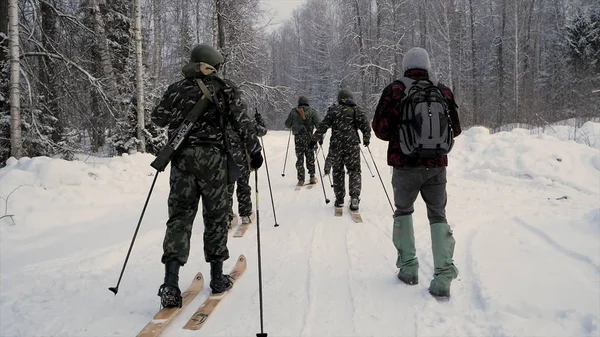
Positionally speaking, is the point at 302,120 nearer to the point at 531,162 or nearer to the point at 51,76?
the point at 531,162

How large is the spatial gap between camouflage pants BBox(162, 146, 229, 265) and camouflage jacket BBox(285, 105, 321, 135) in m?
6.59

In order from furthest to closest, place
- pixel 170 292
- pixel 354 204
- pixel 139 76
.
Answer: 1. pixel 139 76
2. pixel 354 204
3. pixel 170 292

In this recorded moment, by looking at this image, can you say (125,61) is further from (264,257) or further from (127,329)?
(127,329)

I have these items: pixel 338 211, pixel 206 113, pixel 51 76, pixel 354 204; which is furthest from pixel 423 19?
pixel 206 113

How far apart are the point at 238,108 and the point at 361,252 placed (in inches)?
94.3

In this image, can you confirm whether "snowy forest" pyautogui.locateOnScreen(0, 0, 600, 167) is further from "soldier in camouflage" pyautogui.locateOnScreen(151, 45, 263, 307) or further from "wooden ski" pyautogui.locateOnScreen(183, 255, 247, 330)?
"wooden ski" pyautogui.locateOnScreen(183, 255, 247, 330)

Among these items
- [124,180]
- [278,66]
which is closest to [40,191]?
[124,180]

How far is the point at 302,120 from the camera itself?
9766 mm

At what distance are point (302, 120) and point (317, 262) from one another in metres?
5.97

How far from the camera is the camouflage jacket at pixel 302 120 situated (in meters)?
9.70

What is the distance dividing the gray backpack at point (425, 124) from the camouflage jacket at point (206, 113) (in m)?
1.34

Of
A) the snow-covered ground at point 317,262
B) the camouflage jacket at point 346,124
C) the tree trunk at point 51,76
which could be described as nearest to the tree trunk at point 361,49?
the snow-covered ground at point 317,262

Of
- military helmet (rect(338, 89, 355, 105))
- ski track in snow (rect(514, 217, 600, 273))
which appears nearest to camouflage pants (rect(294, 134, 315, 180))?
military helmet (rect(338, 89, 355, 105))

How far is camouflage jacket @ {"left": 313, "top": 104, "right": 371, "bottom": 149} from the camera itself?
6.77 m
